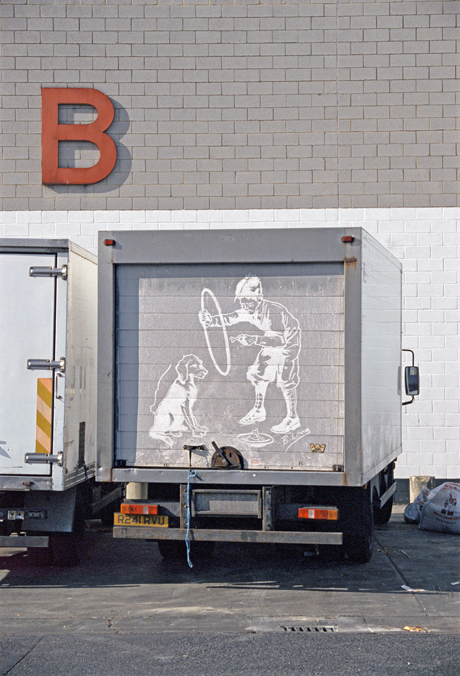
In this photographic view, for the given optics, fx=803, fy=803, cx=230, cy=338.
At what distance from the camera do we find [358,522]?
788cm

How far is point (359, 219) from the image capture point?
44.9 feet

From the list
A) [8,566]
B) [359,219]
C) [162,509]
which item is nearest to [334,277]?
[162,509]

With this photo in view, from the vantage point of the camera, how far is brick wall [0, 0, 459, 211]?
13727 millimetres

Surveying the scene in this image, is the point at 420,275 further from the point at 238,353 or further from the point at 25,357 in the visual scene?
the point at 25,357

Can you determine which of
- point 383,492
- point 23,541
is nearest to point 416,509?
point 383,492

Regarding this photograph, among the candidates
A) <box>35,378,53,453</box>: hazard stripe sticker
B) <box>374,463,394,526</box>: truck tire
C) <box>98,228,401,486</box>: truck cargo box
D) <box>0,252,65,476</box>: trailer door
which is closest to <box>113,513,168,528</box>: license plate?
<box>98,228,401,486</box>: truck cargo box

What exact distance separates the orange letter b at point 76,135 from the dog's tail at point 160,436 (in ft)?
25.1

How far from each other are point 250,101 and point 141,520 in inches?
346

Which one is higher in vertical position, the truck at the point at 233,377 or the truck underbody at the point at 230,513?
the truck at the point at 233,377

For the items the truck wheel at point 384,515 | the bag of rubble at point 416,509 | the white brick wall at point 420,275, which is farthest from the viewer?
the white brick wall at point 420,275

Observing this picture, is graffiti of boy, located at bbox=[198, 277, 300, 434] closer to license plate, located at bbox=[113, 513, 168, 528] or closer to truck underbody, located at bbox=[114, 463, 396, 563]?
truck underbody, located at bbox=[114, 463, 396, 563]

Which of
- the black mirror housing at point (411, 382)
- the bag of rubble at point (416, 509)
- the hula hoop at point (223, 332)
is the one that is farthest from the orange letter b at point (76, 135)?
the bag of rubble at point (416, 509)

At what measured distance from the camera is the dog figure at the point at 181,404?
718 centimetres

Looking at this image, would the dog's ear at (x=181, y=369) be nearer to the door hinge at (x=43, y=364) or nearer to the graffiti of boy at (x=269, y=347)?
the graffiti of boy at (x=269, y=347)
